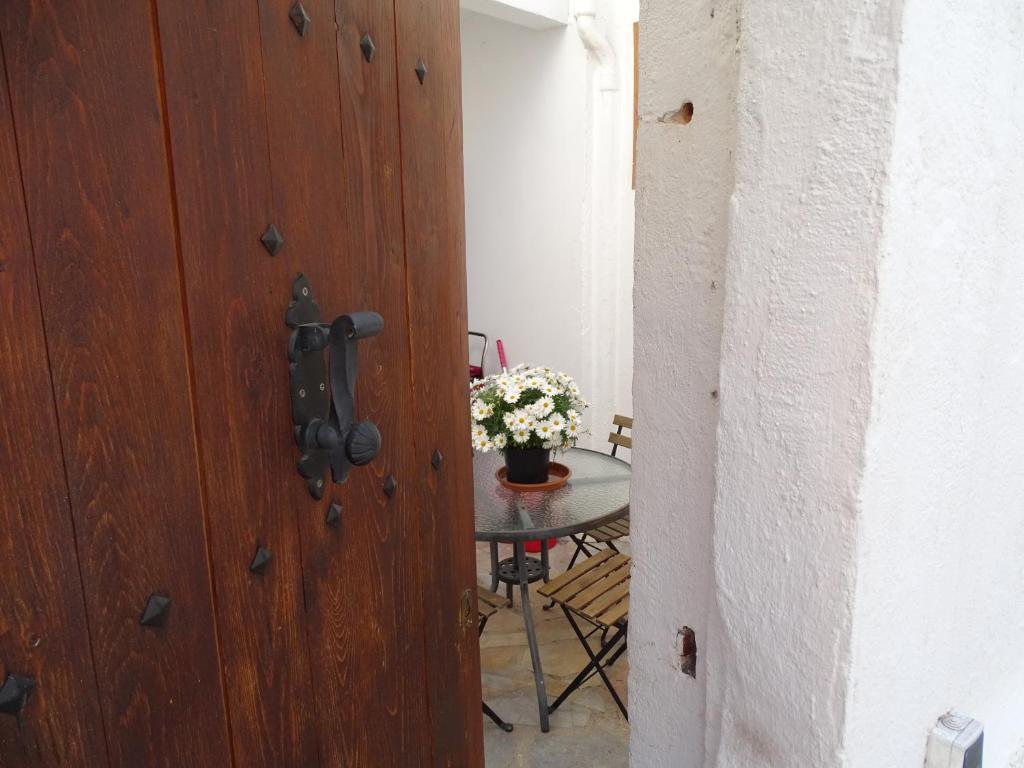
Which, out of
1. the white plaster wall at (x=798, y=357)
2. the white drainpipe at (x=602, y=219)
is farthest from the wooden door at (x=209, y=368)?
the white drainpipe at (x=602, y=219)

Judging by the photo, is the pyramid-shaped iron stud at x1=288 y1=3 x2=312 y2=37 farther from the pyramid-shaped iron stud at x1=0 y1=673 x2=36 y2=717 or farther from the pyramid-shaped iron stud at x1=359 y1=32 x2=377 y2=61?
the pyramid-shaped iron stud at x1=0 y1=673 x2=36 y2=717

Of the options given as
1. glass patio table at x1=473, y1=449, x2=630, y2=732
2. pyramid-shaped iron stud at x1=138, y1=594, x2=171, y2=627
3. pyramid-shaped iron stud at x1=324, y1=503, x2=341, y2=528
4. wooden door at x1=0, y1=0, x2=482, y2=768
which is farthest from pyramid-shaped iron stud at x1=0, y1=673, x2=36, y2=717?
glass patio table at x1=473, y1=449, x2=630, y2=732

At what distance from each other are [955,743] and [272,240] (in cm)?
111

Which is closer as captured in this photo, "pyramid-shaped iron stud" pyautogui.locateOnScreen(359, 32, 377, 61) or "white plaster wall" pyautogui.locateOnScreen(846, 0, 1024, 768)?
"white plaster wall" pyautogui.locateOnScreen(846, 0, 1024, 768)

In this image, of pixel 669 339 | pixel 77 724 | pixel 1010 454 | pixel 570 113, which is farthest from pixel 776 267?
pixel 570 113

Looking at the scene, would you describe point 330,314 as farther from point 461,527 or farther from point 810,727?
point 810,727

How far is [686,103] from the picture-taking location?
0.98m

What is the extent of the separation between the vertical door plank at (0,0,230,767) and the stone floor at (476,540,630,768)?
185 cm

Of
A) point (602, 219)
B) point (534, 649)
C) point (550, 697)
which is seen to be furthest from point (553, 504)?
point (602, 219)

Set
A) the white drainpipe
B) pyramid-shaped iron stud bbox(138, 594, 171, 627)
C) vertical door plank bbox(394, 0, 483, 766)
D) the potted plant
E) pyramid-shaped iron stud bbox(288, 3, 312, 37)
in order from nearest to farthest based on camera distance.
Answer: pyramid-shaped iron stud bbox(138, 594, 171, 627) → pyramid-shaped iron stud bbox(288, 3, 312, 37) → vertical door plank bbox(394, 0, 483, 766) → the potted plant → the white drainpipe

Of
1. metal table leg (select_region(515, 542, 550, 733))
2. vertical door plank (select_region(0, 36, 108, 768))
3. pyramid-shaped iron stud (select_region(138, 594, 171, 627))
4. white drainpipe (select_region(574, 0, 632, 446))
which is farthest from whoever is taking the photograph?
white drainpipe (select_region(574, 0, 632, 446))

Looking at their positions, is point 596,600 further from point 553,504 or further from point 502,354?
point 502,354

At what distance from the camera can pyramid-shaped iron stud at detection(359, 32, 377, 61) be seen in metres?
0.95

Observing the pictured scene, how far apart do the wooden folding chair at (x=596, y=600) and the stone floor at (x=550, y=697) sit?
0.21 ft
